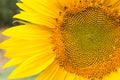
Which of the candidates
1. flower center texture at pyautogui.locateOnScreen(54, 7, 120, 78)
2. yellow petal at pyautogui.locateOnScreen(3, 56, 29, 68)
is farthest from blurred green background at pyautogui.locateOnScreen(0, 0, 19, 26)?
yellow petal at pyautogui.locateOnScreen(3, 56, 29, 68)

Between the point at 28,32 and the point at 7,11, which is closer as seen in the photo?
the point at 28,32

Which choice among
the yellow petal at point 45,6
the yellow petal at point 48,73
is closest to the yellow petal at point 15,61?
the yellow petal at point 48,73

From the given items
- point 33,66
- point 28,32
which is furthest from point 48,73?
point 28,32

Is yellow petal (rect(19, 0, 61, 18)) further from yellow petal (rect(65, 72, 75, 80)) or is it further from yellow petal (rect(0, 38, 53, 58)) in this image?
yellow petal (rect(65, 72, 75, 80))

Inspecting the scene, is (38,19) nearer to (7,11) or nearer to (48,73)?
(48,73)

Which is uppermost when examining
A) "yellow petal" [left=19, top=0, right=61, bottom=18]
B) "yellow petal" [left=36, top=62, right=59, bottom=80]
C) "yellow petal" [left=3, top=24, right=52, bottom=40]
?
"yellow petal" [left=19, top=0, right=61, bottom=18]

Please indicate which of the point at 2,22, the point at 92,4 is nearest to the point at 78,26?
the point at 92,4

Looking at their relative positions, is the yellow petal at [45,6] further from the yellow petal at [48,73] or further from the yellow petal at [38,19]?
the yellow petal at [48,73]
